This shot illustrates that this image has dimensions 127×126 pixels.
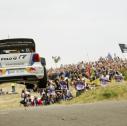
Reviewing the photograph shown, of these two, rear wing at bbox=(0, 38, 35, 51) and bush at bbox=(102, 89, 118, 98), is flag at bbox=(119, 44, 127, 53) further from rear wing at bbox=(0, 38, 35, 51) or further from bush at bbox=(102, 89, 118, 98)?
rear wing at bbox=(0, 38, 35, 51)

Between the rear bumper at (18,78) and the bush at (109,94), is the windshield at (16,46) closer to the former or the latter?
the rear bumper at (18,78)

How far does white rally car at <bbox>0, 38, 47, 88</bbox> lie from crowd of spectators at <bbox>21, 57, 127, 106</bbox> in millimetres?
11834

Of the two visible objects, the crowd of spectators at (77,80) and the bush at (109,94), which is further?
the crowd of spectators at (77,80)

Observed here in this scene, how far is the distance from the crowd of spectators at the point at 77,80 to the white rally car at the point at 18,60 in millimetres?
11834

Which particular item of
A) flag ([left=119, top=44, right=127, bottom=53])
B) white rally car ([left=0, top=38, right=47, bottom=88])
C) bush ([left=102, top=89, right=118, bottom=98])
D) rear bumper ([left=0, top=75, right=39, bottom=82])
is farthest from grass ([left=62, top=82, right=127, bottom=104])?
flag ([left=119, top=44, right=127, bottom=53])

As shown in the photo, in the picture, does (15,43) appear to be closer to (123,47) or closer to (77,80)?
(77,80)

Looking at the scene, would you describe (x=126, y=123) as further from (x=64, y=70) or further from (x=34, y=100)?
(x=64, y=70)

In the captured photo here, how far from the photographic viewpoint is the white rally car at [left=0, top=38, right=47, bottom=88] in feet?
45.9

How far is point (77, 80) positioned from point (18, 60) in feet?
46.3

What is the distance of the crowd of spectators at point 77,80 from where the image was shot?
86.5ft

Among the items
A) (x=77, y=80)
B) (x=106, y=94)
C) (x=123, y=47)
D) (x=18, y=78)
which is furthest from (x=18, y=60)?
(x=123, y=47)

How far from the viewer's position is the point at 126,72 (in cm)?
3428

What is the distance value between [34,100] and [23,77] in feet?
39.9

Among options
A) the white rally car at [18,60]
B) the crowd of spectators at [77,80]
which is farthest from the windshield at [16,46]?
the crowd of spectators at [77,80]
